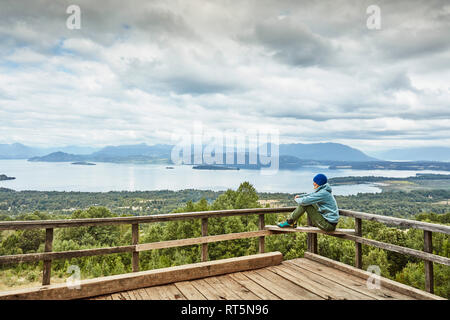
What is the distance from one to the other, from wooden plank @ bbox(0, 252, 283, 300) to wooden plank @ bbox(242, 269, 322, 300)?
168 mm

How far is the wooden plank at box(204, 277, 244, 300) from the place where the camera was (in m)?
2.74

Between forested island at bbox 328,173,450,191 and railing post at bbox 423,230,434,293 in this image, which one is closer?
railing post at bbox 423,230,434,293

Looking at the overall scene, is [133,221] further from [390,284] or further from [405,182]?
[405,182]

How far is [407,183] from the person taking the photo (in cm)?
8462

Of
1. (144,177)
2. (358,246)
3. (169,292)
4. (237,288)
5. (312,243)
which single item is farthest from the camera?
(144,177)

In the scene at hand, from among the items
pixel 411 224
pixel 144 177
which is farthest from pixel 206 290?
pixel 144 177

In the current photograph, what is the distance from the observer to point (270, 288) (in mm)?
2986

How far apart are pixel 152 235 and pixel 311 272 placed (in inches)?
1123

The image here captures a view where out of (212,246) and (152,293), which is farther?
(212,246)

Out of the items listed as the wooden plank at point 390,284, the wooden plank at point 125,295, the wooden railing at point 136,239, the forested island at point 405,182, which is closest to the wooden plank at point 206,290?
the wooden railing at point 136,239

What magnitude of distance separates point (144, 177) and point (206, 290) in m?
158

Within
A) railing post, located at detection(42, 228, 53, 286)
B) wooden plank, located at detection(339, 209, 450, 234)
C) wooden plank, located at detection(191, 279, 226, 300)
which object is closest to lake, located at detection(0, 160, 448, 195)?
wooden plank, located at detection(339, 209, 450, 234)

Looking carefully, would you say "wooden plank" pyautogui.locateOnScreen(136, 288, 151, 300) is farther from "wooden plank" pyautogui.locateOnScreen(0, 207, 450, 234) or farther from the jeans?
the jeans
